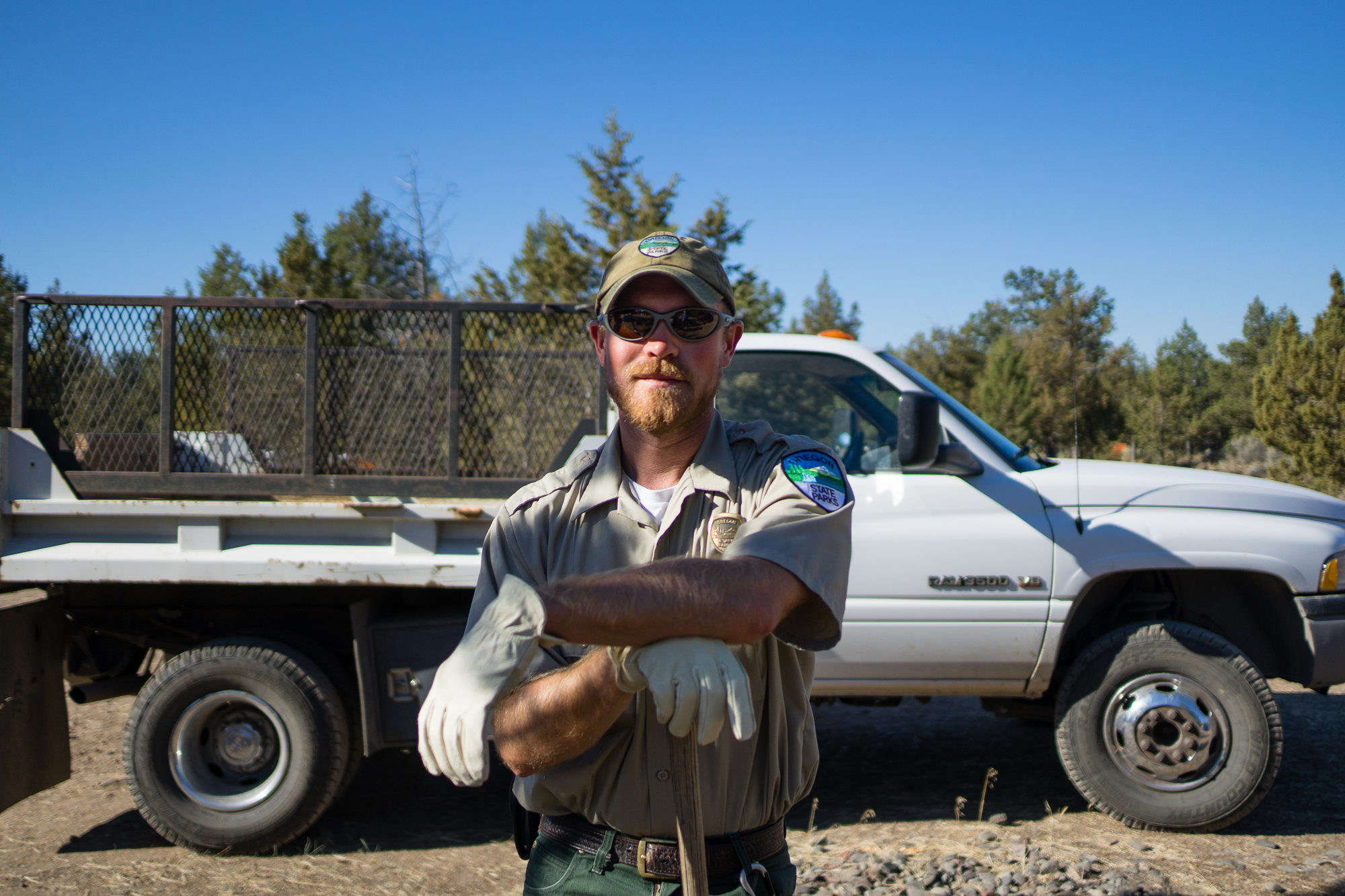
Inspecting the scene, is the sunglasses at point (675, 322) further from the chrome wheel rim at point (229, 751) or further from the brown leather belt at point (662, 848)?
the chrome wheel rim at point (229, 751)

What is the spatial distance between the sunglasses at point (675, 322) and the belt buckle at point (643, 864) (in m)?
0.86

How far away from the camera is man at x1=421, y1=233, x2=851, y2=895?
152 centimetres

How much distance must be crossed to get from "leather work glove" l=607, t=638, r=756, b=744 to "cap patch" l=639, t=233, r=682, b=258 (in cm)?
74

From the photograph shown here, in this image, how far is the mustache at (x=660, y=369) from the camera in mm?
1745

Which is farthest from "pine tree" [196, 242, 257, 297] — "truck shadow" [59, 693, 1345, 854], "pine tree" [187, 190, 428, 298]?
"truck shadow" [59, 693, 1345, 854]

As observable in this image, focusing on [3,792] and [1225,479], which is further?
[1225,479]

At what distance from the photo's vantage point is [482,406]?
14.0 ft

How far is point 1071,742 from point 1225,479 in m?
1.39

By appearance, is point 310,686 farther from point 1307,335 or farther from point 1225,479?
point 1307,335

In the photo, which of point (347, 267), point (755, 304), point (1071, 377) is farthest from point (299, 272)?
point (1071, 377)

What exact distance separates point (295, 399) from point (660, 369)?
290 centimetres

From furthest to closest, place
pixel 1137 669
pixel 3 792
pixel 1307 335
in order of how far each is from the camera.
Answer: pixel 1307 335 → pixel 1137 669 → pixel 3 792

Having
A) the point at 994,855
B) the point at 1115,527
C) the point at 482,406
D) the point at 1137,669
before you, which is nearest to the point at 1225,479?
the point at 1115,527

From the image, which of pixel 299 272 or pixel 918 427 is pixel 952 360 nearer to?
pixel 299 272
